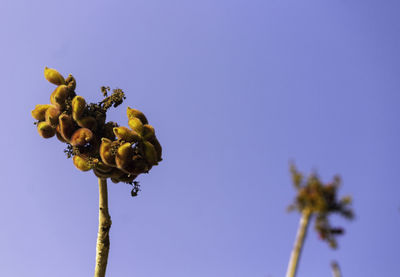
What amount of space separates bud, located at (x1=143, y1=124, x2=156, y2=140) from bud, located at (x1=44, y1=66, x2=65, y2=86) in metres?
1.49


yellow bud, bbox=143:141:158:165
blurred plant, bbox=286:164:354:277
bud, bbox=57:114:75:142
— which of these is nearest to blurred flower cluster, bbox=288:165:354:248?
blurred plant, bbox=286:164:354:277

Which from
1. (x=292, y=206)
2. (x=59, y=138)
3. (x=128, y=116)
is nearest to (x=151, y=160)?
(x=128, y=116)

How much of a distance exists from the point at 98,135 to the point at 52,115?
673mm

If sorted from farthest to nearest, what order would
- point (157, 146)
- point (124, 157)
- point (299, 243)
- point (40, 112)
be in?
1. point (40, 112)
2. point (157, 146)
3. point (124, 157)
4. point (299, 243)

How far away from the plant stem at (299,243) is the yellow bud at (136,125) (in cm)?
269

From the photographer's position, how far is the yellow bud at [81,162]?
4809 mm

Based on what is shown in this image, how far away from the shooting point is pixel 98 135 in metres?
5.00

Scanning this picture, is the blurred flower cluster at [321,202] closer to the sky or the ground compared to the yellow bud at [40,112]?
closer to the ground

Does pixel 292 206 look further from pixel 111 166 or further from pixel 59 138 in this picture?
pixel 59 138

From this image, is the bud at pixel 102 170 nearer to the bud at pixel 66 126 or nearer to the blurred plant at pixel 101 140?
the blurred plant at pixel 101 140

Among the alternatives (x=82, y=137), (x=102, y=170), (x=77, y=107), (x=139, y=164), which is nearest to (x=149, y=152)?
(x=139, y=164)

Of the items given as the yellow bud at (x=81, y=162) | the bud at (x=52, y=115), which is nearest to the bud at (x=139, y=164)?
the yellow bud at (x=81, y=162)

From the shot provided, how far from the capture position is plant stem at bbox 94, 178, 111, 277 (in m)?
4.84

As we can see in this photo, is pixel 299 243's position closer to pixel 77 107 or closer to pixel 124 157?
pixel 124 157
